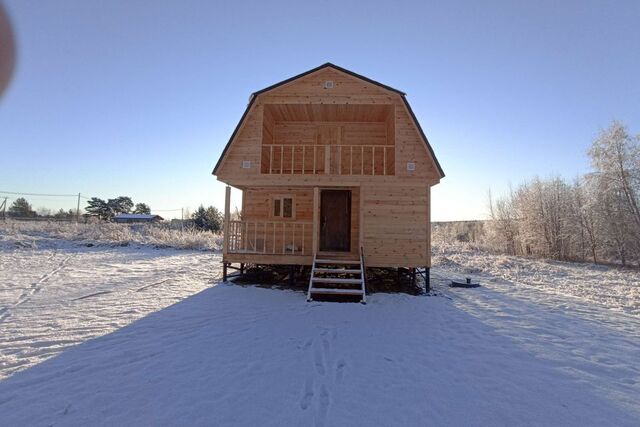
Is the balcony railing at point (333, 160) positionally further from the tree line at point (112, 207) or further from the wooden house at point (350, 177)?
the tree line at point (112, 207)

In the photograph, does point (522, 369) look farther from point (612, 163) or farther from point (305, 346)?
point (612, 163)

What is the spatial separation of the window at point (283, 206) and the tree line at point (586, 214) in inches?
827

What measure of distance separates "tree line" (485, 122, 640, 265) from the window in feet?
68.9

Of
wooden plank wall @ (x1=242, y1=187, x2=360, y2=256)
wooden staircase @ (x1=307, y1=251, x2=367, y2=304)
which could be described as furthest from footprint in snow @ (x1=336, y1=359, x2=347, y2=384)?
wooden plank wall @ (x1=242, y1=187, x2=360, y2=256)

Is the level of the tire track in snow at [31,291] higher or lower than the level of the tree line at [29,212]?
lower

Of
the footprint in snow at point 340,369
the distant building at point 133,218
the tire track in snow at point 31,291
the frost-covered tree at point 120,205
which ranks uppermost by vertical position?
the frost-covered tree at point 120,205

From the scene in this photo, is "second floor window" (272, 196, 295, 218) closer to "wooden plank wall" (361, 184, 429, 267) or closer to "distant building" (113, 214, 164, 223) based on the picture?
"wooden plank wall" (361, 184, 429, 267)

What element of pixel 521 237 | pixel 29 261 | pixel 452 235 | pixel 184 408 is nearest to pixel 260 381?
pixel 184 408

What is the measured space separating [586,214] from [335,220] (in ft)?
68.6

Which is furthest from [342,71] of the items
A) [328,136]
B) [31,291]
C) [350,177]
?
[31,291]

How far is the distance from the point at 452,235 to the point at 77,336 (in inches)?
1432

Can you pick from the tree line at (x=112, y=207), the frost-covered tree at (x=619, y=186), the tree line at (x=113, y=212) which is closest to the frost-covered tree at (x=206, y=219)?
the tree line at (x=113, y=212)

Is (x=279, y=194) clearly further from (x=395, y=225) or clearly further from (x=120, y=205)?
(x=120, y=205)

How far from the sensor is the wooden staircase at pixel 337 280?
28.7 ft
